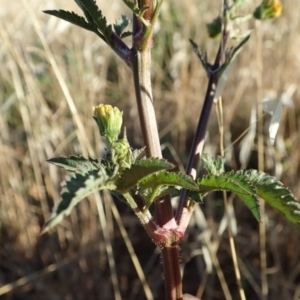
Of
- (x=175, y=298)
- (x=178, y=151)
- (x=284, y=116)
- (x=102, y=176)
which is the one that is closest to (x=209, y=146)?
(x=178, y=151)

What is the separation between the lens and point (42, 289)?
5.49ft

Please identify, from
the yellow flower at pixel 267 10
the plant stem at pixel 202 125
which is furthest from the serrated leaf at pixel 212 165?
the yellow flower at pixel 267 10

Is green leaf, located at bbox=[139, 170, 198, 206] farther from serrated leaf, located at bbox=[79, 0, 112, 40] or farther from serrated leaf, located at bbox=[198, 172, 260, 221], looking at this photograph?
serrated leaf, located at bbox=[79, 0, 112, 40]

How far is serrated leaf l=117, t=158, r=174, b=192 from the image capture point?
1.35ft

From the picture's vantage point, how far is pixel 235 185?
468mm

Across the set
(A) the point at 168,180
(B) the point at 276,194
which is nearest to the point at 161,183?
(A) the point at 168,180

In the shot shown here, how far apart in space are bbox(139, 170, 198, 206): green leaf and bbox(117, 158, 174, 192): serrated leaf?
18mm

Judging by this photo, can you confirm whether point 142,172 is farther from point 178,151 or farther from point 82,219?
point 178,151

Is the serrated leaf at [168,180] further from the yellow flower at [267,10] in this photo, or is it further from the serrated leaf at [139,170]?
the yellow flower at [267,10]

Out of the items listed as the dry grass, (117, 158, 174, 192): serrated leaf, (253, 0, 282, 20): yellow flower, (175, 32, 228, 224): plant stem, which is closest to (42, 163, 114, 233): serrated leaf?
(117, 158, 174, 192): serrated leaf

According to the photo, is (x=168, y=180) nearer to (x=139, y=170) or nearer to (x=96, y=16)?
(x=139, y=170)

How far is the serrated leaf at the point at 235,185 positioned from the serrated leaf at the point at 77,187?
99mm

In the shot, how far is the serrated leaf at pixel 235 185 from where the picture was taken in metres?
0.46

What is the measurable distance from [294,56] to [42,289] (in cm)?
127
